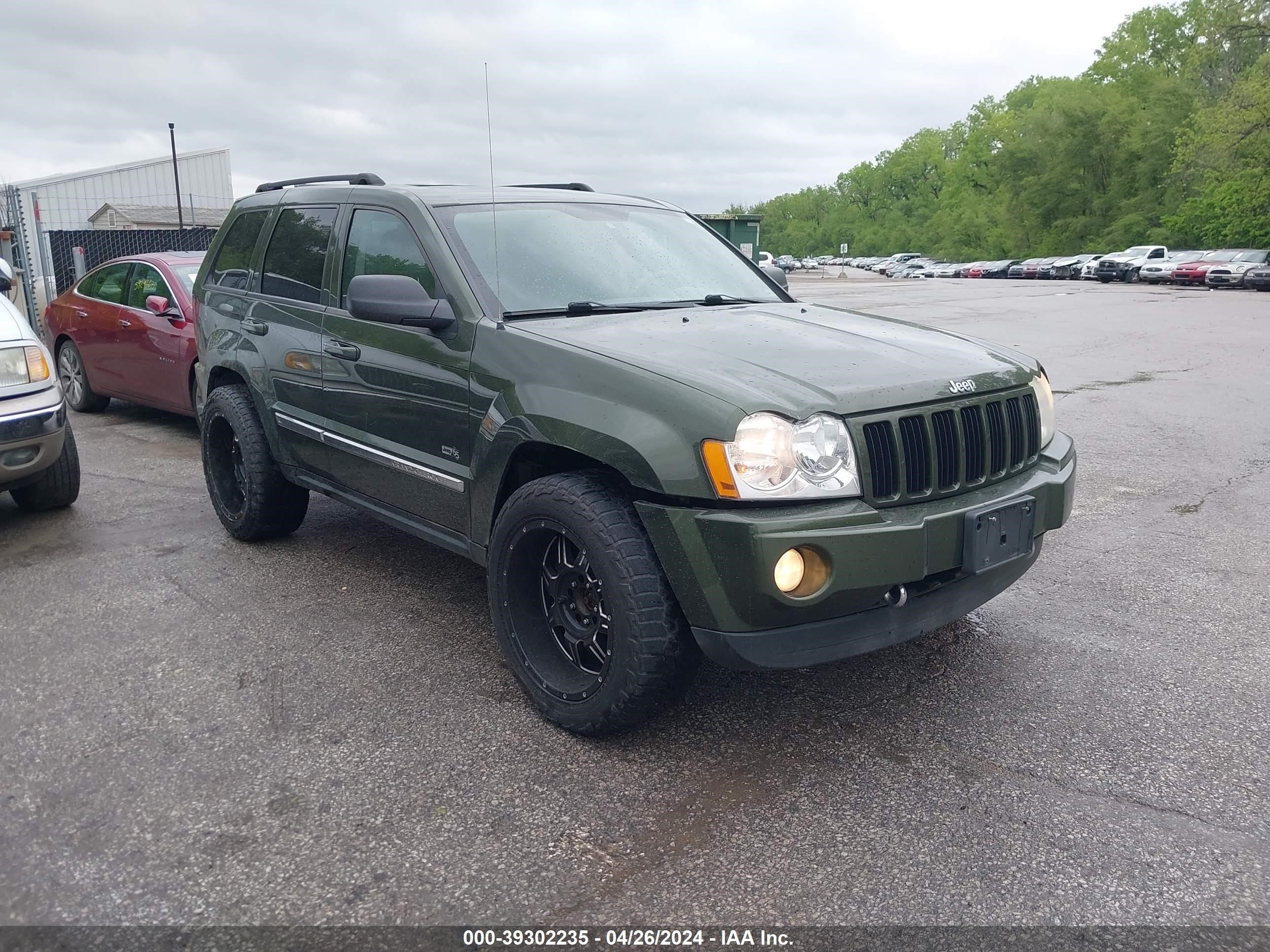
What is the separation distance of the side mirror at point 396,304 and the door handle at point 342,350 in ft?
1.63

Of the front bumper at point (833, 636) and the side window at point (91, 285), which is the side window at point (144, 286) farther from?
the front bumper at point (833, 636)

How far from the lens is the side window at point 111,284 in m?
8.76

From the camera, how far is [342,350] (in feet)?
14.2

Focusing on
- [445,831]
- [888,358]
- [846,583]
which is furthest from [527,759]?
[888,358]

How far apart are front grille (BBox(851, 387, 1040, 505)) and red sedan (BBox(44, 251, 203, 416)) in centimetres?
587

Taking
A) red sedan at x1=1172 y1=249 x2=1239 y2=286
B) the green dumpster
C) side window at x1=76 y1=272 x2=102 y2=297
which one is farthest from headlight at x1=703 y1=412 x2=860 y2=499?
red sedan at x1=1172 y1=249 x2=1239 y2=286

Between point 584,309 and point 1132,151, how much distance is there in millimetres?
68044

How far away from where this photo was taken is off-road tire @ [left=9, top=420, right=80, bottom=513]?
19.4 feet

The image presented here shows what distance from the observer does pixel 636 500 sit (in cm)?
309

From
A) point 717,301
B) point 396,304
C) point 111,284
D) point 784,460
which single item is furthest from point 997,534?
point 111,284

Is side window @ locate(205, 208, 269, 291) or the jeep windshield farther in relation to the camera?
side window @ locate(205, 208, 269, 291)

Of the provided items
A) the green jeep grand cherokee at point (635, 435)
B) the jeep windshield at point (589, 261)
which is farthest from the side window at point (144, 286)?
the jeep windshield at point (589, 261)

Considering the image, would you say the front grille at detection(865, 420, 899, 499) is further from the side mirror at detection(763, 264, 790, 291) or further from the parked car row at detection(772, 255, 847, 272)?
the parked car row at detection(772, 255, 847, 272)

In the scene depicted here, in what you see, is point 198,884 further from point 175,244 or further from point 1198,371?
point 175,244
